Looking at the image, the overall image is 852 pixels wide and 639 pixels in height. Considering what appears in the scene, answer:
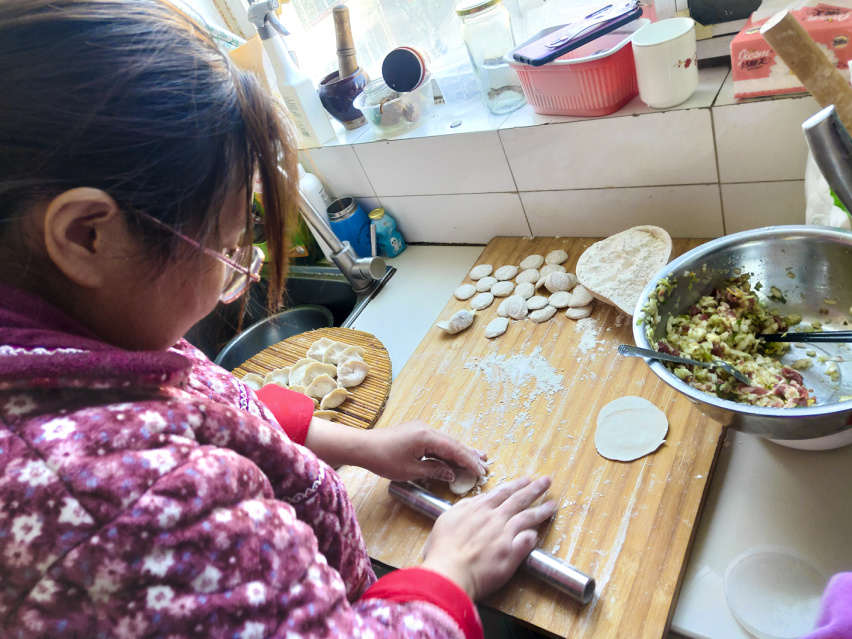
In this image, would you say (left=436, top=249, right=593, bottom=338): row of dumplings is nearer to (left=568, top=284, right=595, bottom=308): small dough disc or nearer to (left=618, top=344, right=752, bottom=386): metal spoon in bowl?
(left=568, top=284, right=595, bottom=308): small dough disc

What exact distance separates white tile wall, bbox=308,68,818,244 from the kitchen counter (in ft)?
1.52

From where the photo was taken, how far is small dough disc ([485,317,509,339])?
1.10 m

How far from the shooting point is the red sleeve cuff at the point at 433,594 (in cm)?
61

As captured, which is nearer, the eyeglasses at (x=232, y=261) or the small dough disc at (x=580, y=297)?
the eyeglasses at (x=232, y=261)

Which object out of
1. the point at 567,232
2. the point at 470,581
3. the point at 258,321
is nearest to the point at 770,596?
the point at 470,581

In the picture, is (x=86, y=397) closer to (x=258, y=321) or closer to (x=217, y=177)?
(x=217, y=177)

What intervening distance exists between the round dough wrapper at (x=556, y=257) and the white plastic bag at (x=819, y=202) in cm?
45

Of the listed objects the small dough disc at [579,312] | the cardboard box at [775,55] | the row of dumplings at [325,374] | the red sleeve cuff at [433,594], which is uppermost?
the cardboard box at [775,55]

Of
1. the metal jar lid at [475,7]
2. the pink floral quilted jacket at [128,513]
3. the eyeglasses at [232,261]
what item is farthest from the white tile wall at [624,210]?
the pink floral quilted jacket at [128,513]

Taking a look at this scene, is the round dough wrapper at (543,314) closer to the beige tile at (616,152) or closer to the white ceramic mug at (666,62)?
the beige tile at (616,152)

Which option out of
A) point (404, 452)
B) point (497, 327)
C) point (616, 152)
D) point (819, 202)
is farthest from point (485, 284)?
point (819, 202)

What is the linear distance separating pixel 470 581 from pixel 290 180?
503 mm

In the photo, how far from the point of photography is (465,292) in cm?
123

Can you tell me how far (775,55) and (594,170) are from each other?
356 millimetres
